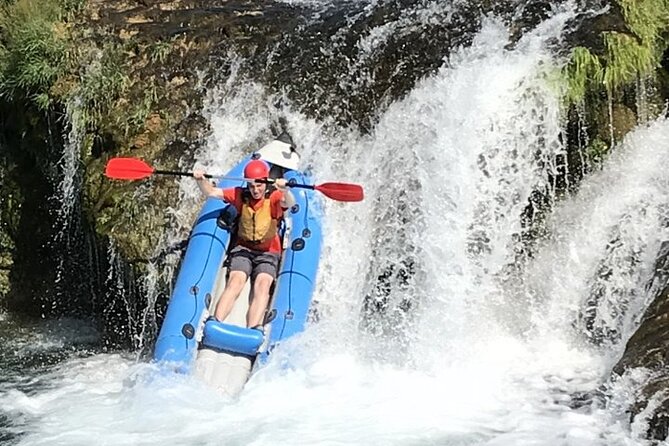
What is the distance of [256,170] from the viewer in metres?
6.00

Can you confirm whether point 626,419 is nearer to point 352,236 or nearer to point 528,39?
point 352,236

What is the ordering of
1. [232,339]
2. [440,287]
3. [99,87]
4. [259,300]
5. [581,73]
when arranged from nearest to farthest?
1. [232,339]
2. [259,300]
3. [440,287]
4. [581,73]
5. [99,87]

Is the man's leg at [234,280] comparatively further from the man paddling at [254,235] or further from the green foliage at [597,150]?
the green foliage at [597,150]

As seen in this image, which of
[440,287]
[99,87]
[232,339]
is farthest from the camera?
[99,87]

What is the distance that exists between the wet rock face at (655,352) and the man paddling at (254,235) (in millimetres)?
1985

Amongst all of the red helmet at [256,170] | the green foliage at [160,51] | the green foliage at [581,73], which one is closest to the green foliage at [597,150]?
the green foliage at [581,73]

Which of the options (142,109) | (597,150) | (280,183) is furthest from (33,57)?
(597,150)

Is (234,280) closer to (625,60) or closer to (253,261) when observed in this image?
(253,261)

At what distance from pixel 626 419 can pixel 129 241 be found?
3.13m

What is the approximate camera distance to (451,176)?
6.38 m

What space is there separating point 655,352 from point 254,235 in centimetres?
230

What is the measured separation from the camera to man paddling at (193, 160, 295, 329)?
19.7 feet

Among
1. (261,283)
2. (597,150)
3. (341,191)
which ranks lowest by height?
(261,283)

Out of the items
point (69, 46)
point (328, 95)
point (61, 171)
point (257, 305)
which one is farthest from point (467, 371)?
point (69, 46)
